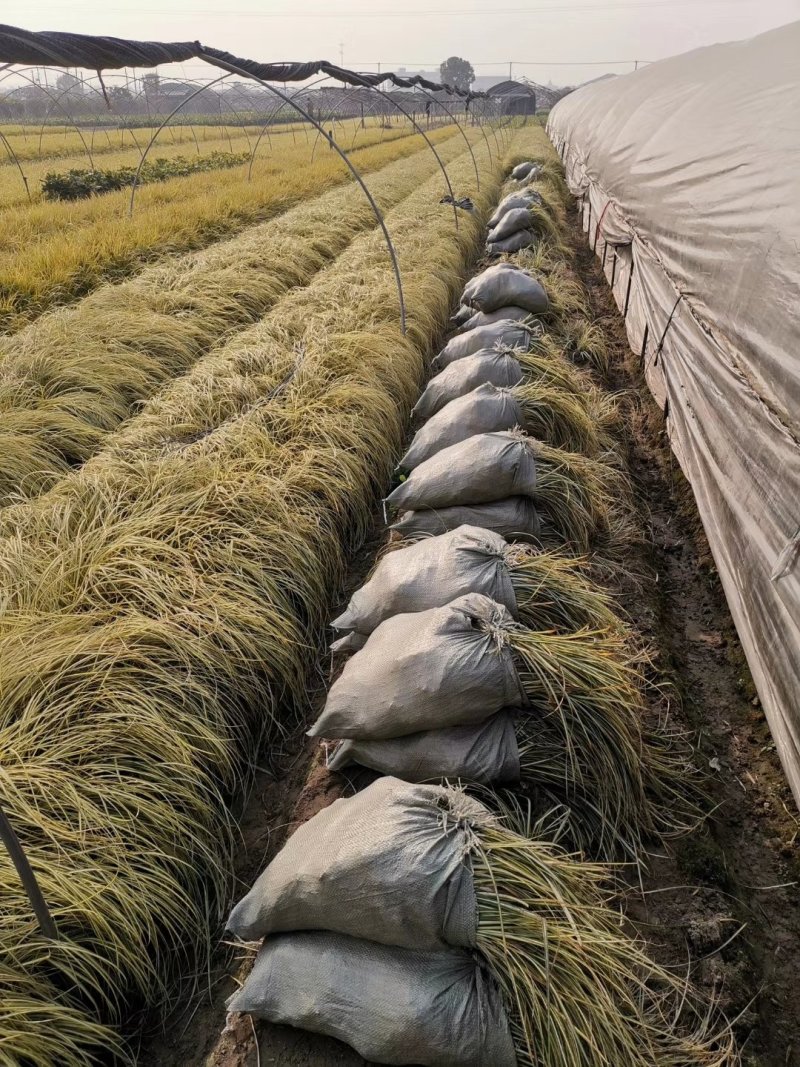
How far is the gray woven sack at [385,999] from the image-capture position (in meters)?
1.19

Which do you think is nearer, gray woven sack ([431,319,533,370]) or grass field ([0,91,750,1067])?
grass field ([0,91,750,1067])

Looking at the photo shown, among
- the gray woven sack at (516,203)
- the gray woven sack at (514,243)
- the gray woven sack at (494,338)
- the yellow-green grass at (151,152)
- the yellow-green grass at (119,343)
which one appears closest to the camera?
the yellow-green grass at (119,343)

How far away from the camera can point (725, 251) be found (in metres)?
2.95

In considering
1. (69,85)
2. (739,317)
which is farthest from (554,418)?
(69,85)

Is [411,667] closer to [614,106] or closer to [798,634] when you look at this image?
[798,634]

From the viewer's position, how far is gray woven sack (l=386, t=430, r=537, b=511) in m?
2.54

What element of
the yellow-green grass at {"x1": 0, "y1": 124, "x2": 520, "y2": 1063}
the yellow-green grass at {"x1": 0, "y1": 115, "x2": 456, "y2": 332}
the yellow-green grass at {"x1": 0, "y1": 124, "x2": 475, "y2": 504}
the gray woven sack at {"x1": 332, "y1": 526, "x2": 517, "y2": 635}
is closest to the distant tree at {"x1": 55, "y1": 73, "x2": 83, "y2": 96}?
the yellow-green grass at {"x1": 0, "y1": 115, "x2": 456, "y2": 332}

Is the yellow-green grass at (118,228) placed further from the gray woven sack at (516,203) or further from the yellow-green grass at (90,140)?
the yellow-green grass at (90,140)

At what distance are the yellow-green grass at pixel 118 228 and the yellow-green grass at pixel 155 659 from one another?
268cm

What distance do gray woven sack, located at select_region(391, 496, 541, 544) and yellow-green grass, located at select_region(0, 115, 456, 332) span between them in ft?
12.5

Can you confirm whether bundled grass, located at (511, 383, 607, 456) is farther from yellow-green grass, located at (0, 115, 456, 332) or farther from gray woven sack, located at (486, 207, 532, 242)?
gray woven sack, located at (486, 207, 532, 242)

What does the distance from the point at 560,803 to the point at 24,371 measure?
3.70 metres

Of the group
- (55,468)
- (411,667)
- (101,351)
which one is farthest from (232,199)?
(411,667)

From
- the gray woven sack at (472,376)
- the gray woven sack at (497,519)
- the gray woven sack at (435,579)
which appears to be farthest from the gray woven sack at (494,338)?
the gray woven sack at (435,579)
